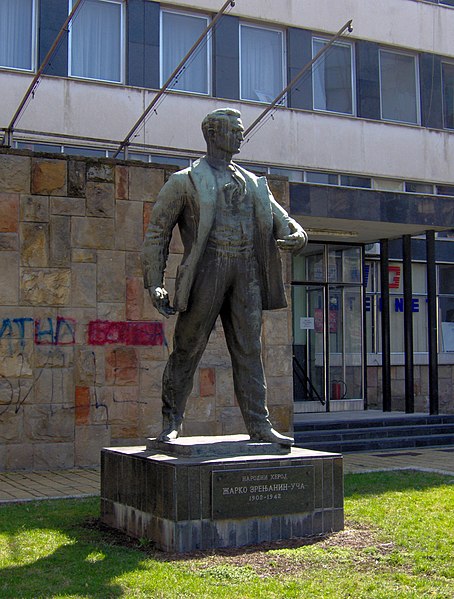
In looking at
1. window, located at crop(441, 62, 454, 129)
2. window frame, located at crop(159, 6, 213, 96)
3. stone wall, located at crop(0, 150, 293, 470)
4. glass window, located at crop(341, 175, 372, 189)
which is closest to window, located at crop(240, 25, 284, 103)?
window frame, located at crop(159, 6, 213, 96)

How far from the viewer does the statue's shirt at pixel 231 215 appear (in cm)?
733

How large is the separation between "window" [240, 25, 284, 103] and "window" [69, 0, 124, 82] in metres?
2.76

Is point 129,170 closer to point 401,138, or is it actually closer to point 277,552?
point 277,552

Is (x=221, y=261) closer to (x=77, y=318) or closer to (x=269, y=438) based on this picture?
(x=269, y=438)

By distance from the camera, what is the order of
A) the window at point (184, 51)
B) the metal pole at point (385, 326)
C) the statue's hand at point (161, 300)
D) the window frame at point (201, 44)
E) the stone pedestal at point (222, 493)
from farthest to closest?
the window at point (184, 51) < the window frame at point (201, 44) < the metal pole at point (385, 326) < the statue's hand at point (161, 300) < the stone pedestal at point (222, 493)

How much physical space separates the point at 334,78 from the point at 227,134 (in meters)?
14.0

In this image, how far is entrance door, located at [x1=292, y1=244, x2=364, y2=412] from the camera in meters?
18.8

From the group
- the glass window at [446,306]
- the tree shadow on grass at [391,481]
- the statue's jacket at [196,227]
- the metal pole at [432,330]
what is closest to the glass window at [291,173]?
the metal pole at [432,330]

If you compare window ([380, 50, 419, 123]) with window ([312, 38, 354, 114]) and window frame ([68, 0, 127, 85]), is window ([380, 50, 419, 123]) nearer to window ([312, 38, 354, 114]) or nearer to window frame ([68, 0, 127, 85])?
window ([312, 38, 354, 114])

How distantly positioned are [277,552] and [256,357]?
1.64 metres

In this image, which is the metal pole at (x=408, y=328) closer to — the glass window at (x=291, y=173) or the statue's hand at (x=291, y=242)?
the glass window at (x=291, y=173)

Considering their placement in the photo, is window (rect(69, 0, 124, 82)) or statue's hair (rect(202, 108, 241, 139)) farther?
window (rect(69, 0, 124, 82))

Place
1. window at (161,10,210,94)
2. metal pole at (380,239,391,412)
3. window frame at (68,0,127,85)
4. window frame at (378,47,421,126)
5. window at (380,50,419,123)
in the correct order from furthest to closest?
window at (380,50,419,123), window frame at (378,47,421,126), window at (161,10,210,94), metal pole at (380,239,391,412), window frame at (68,0,127,85)

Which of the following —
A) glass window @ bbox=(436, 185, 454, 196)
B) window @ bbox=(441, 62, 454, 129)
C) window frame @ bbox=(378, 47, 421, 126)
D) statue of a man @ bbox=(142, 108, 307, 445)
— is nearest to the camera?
statue of a man @ bbox=(142, 108, 307, 445)
